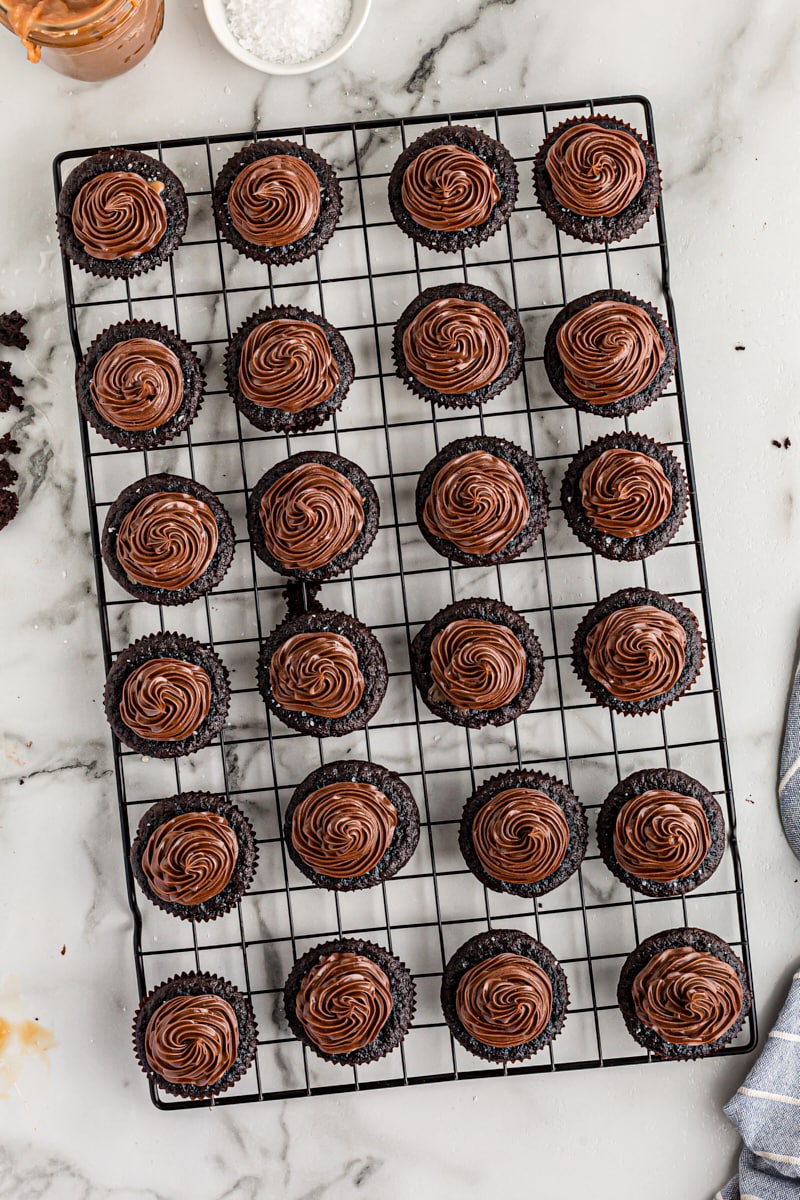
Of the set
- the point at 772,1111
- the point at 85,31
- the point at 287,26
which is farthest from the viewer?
the point at 772,1111

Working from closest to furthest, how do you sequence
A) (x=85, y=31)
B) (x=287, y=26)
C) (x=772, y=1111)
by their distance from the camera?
(x=85, y=31)
(x=287, y=26)
(x=772, y=1111)

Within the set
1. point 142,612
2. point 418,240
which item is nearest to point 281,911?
point 142,612

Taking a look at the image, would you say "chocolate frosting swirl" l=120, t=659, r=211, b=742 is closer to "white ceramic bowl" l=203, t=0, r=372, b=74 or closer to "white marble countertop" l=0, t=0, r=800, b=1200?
"white marble countertop" l=0, t=0, r=800, b=1200

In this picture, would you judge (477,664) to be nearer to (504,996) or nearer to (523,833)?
(523,833)

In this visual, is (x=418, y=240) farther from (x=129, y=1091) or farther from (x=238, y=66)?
(x=129, y=1091)

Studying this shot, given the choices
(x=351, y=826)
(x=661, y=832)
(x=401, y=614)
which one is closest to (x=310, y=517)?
(x=401, y=614)

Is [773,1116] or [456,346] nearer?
[456,346]

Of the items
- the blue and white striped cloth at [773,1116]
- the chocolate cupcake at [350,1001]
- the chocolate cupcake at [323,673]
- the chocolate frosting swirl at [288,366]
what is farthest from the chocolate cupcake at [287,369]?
the blue and white striped cloth at [773,1116]
